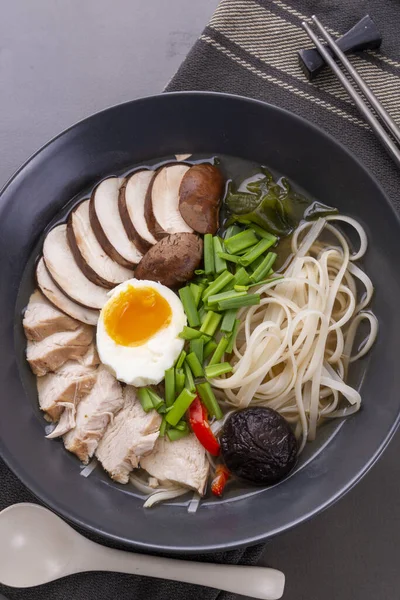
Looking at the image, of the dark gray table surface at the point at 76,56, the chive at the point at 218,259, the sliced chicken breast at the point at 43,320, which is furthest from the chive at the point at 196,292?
the dark gray table surface at the point at 76,56

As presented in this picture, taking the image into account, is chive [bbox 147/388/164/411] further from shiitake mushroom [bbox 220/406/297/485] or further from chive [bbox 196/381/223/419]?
shiitake mushroom [bbox 220/406/297/485]

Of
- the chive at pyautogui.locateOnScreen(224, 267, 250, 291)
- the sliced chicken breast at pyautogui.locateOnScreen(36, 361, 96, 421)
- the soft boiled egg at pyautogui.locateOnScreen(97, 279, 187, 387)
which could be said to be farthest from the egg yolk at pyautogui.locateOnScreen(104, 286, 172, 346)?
the chive at pyautogui.locateOnScreen(224, 267, 250, 291)

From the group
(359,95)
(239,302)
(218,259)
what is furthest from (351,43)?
(239,302)

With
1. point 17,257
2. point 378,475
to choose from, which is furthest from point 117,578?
point 17,257

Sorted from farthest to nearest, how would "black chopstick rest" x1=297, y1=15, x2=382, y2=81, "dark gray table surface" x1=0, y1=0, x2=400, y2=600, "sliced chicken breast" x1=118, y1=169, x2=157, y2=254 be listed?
"dark gray table surface" x1=0, y1=0, x2=400, y2=600 → "black chopstick rest" x1=297, y1=15, x2=382, y2=81 → "sliced chicken breast" x1=118, y1=169, x2=157, y2=254

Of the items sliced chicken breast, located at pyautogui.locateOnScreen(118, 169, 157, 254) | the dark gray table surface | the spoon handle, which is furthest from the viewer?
the dark gray table surface

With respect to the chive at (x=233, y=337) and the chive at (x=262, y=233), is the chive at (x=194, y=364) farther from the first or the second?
the chive at (x=262, y=233)
